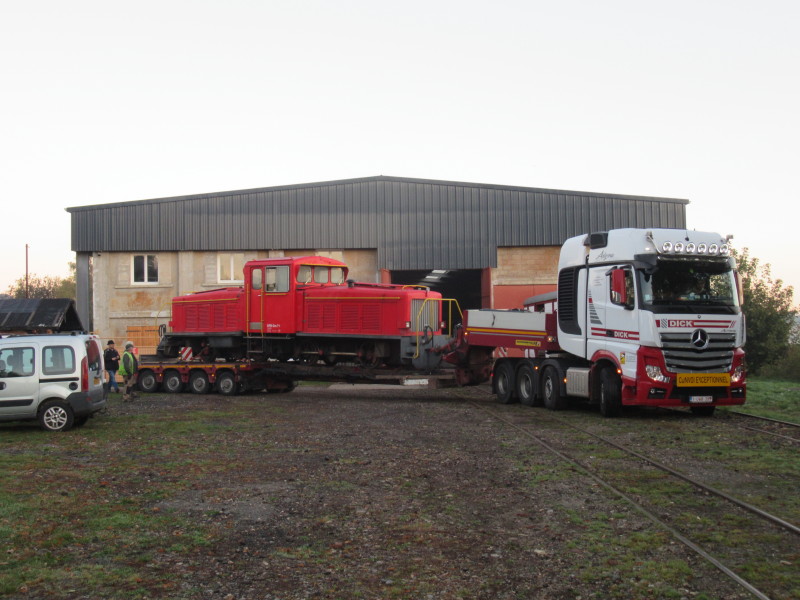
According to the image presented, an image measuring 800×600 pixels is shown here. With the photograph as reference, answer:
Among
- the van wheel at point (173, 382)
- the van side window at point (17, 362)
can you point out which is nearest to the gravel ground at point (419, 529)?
the van side window at point (17, 362)

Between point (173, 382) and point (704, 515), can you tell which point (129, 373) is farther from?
point (704, 515)

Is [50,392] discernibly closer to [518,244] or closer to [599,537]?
[599,537]

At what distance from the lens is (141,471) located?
33.2ft

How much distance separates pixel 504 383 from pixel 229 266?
17.3m

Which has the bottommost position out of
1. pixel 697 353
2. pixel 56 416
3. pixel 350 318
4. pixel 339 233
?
pixel 56 416

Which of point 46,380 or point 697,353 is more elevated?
point 697,353

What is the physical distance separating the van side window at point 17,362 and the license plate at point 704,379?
12.0 metres

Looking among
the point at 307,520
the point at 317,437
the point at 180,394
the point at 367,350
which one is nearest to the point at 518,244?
the point at 367,350

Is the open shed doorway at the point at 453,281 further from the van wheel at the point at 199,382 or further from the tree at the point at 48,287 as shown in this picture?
the tree at the point at 48,287

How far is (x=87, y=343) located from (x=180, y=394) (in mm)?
9906

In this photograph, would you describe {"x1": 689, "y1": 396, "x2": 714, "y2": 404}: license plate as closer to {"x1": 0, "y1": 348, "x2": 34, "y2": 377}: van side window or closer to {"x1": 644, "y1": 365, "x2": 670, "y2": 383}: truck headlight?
{"x1": 644, "y1": 365, "x2": 670, "y2": 383}: truck headlight

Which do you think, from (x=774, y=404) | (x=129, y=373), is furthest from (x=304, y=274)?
(x=774, y=404)

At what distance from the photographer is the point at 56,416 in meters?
14.4

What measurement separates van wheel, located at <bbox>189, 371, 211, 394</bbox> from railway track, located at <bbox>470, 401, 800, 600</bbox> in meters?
14.4
